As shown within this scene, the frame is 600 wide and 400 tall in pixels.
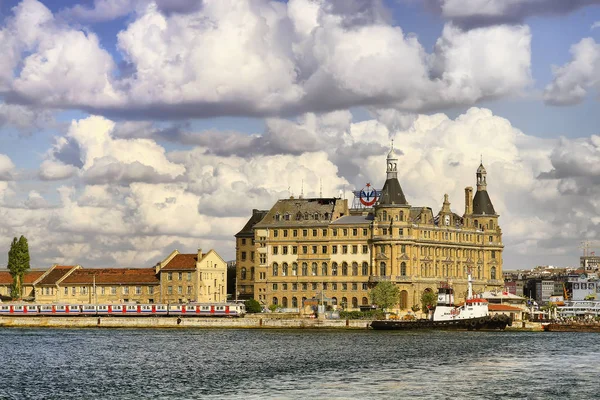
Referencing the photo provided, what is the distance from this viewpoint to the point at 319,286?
636 feet

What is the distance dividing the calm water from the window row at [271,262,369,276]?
51.2 metres

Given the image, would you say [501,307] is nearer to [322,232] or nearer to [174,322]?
[322,232]

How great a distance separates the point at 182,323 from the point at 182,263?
29.2 meters

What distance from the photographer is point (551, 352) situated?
112625 millimetres

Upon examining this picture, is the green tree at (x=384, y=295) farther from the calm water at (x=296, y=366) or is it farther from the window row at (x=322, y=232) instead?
the calm water at (x=296, y=366)

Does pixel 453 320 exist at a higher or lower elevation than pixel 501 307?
lower

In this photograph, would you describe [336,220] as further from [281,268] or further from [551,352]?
[551,352]

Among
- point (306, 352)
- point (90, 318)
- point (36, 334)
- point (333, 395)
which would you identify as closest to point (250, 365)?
point (306, 352)

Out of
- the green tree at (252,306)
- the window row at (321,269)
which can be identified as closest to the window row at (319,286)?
the window row at (321,269)

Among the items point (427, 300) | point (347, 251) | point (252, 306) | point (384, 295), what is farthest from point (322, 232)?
point (427, 300)

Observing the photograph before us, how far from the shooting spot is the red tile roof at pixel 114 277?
189 metres

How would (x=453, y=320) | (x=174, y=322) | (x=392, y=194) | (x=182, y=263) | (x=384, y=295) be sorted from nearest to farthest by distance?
(x=453, y=320) → (x=174, y=322) → (x=384, y=295) → (x=182, y=263) → (x=392, y=194)

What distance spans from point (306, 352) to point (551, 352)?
24.1 meters

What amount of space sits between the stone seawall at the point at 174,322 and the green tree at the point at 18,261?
20.7m
